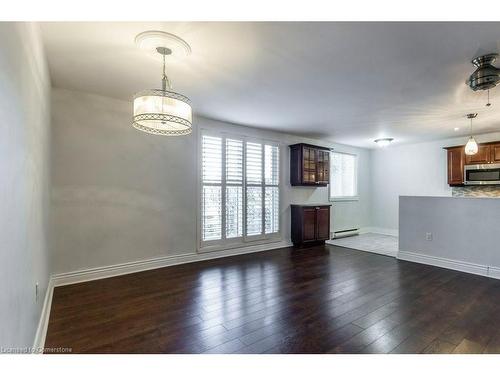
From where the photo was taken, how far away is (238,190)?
4805mm

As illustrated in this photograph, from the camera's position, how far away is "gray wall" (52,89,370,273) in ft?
10.7

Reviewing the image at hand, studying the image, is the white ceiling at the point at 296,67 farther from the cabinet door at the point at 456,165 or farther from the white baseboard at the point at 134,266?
the white baseboard at the point at 134,266

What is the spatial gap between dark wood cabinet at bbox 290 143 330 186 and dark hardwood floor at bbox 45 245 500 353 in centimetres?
→ 221

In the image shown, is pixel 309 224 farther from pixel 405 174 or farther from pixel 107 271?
pixel 107 271

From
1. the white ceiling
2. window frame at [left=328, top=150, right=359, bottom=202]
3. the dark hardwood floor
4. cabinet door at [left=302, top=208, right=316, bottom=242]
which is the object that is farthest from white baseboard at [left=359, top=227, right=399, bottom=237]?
the white ceiling

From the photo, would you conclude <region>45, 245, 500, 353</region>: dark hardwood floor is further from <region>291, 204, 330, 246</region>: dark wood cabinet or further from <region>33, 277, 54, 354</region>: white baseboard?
<region>291, 204, 330, 246</region>: dark wood cabinet

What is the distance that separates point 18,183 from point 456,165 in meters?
7.19

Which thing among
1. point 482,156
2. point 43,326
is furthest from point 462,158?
point 43,326

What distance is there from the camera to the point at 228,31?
1.97 meters

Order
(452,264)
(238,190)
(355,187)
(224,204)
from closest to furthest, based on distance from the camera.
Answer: (452,264) → (224,204) → (238,190) → (355,187)

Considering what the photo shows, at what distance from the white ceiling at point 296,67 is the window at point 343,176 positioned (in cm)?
261

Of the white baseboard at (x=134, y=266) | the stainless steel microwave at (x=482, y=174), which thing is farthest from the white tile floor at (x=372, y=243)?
the white baseboard at (x=134, y=266)

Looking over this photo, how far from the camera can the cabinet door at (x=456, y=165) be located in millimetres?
5527
